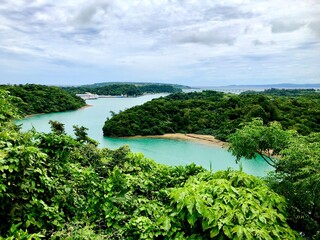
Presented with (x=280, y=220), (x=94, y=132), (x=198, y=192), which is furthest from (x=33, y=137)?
(x=94, y=132)

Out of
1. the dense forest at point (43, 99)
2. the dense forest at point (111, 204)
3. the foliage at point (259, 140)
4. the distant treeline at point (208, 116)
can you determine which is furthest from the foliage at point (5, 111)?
the dense forest at point (43, 99)

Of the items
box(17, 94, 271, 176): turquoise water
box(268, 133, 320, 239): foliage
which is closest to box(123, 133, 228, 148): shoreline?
box(17, 94, 271, 176): turquoise water

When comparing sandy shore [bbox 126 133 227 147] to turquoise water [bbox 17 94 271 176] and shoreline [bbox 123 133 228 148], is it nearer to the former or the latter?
shoreline [bbox 123 133 228 148]

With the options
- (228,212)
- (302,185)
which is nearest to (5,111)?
(228,212)

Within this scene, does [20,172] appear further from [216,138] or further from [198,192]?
[216,138]

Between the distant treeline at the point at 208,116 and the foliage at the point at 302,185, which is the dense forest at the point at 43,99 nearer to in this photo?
the distant treeline at the point at 208,116

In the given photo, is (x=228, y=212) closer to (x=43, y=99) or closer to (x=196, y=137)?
(x=196, y=137)
